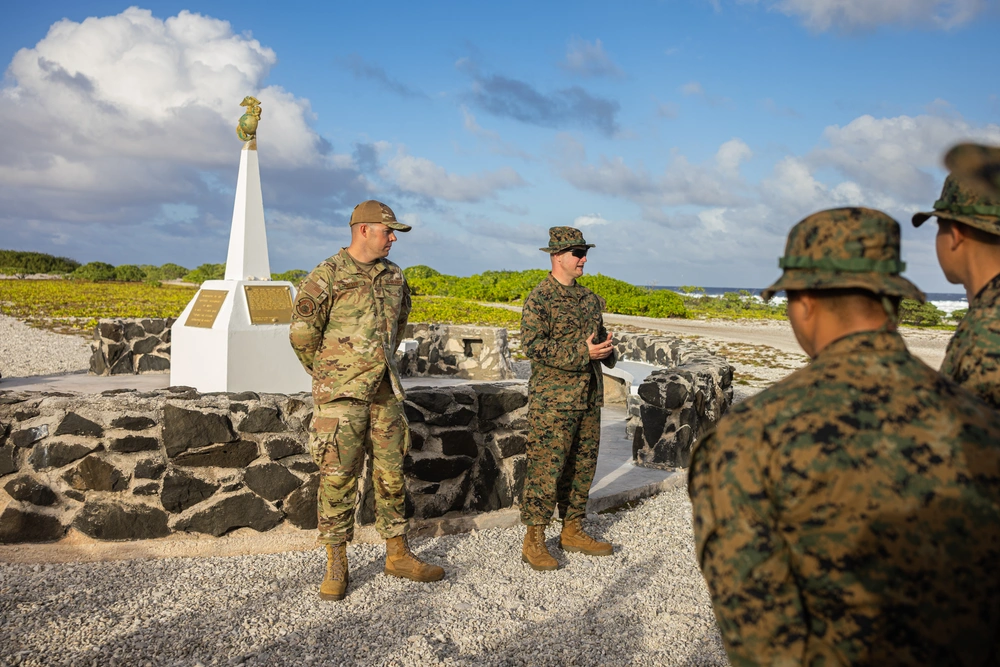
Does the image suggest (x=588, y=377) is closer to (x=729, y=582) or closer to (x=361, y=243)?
(x=361, y=243)

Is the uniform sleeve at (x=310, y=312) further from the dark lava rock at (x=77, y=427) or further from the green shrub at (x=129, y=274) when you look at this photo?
the green shrub at (x=129, y=274)

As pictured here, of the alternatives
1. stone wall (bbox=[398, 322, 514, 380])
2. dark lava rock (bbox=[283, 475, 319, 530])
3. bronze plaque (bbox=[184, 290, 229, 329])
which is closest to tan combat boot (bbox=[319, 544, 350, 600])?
dark lava rock (bbox=[283, 475, 319, 530])

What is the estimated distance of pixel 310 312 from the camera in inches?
156

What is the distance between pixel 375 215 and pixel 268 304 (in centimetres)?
360

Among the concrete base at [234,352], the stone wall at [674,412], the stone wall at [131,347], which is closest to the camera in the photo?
the stone wall at [674,412]

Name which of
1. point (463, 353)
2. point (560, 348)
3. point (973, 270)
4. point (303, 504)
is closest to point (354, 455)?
point (303, 504)

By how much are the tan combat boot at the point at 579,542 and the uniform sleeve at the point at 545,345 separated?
41.9 inches

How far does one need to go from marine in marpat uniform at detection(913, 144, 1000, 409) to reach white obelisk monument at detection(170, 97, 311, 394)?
20.1 feet

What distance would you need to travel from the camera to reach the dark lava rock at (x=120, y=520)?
4.48 meters

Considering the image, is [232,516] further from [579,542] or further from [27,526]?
[579,542]

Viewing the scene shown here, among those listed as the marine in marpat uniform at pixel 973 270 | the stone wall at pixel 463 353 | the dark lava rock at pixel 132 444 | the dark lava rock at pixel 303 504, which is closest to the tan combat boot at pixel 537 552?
the dark lava rock at pixel 303 504

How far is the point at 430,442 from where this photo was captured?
5027 mm

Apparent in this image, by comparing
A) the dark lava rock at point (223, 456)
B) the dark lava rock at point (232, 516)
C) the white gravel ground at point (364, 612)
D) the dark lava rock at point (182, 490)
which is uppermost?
the dark lava rock at point (223, 456)

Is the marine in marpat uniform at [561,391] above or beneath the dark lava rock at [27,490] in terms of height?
above
